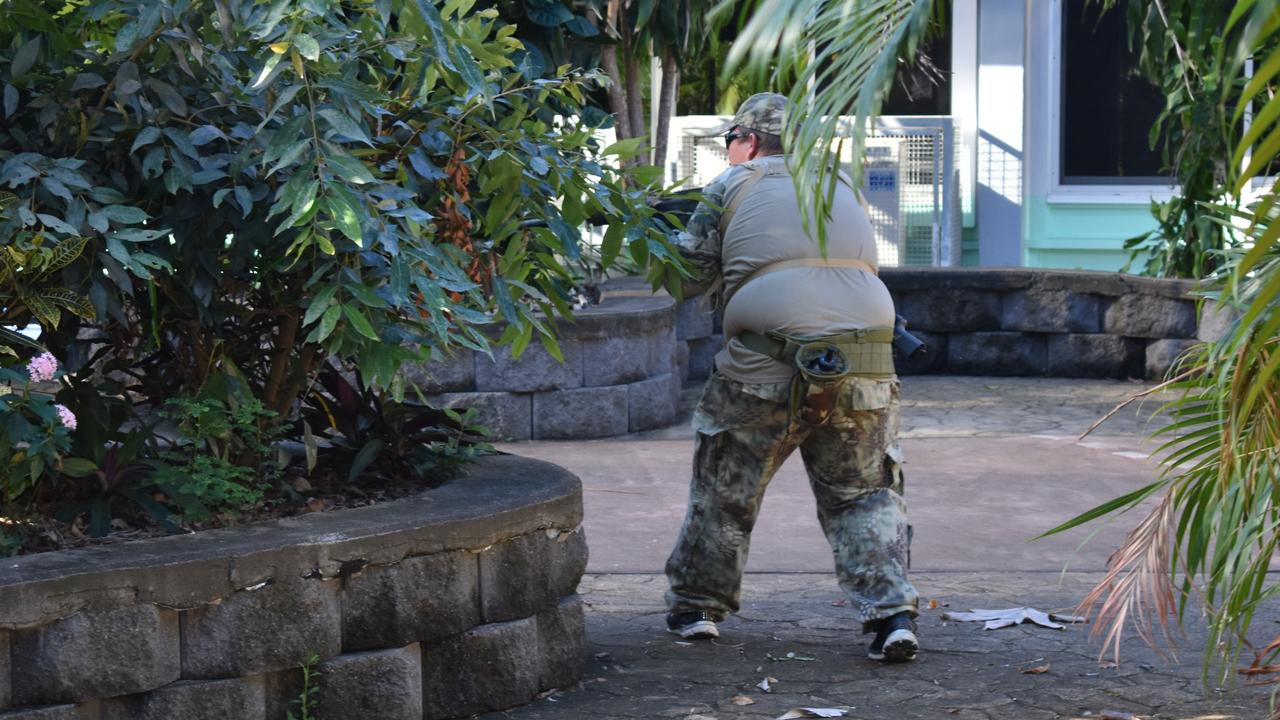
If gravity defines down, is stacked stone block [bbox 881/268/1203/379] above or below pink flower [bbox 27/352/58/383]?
below

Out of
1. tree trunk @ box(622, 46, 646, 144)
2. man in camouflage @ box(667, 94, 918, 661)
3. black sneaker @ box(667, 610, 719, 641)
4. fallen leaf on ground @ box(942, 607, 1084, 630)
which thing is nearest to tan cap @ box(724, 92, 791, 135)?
man in camouflage @ box(667, 94, 918, 661)

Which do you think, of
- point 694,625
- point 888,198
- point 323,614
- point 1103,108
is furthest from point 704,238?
point 1103,108

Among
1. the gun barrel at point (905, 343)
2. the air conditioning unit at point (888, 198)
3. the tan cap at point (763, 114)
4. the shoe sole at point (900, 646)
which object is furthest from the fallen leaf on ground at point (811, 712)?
the air conditioning unit at point (888, 198)

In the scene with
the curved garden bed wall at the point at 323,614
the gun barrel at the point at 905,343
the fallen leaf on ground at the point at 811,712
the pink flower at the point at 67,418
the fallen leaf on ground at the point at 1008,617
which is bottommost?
the fallen leaf on ground at the point at 1008,617

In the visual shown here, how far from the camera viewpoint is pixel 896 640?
4762mm

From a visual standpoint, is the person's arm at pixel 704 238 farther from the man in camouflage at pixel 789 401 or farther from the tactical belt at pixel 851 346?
the tactical belt at pixel 851 346

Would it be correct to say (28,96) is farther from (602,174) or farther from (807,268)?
(807,268)

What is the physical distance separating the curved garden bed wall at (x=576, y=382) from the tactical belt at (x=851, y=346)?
345cm

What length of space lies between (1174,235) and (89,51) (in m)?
8.69

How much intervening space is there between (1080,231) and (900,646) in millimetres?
10635

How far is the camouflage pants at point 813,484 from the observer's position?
484 centimetres

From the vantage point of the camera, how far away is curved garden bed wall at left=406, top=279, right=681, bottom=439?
8.42m

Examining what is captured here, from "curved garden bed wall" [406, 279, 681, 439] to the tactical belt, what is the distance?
345 centimetres

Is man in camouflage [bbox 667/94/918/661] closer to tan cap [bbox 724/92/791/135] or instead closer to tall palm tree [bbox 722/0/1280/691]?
tan cap [bbox 724/92/791/135]
